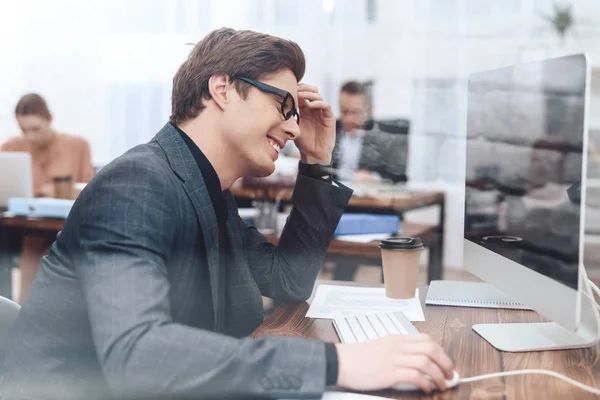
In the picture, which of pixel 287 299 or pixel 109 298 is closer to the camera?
pixel 109 298

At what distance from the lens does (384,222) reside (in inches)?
84.7

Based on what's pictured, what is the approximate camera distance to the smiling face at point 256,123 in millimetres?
1080

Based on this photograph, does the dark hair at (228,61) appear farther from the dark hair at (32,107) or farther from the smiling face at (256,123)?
the dark hair at (32,107)

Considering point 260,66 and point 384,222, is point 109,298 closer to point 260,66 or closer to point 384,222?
point 260,66

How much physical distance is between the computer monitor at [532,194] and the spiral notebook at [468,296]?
8cm

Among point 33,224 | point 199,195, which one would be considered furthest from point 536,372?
point 33,224

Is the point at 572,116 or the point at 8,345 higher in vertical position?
the point at 572,116

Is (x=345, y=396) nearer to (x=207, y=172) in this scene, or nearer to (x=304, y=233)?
(x=207, y=172)

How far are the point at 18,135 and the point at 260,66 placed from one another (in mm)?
2853

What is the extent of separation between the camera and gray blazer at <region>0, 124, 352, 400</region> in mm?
716

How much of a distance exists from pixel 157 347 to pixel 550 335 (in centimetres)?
63

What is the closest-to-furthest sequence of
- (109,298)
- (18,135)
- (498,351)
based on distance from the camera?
1. (109,298)
2. (498,351)
3. (18,135)

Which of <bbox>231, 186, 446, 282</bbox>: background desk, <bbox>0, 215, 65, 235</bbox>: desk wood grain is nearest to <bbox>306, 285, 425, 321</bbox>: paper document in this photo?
<bbox>231, 186, 446, 282</bbox>: background desk

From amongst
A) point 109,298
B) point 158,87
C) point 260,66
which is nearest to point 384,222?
point 260,66
